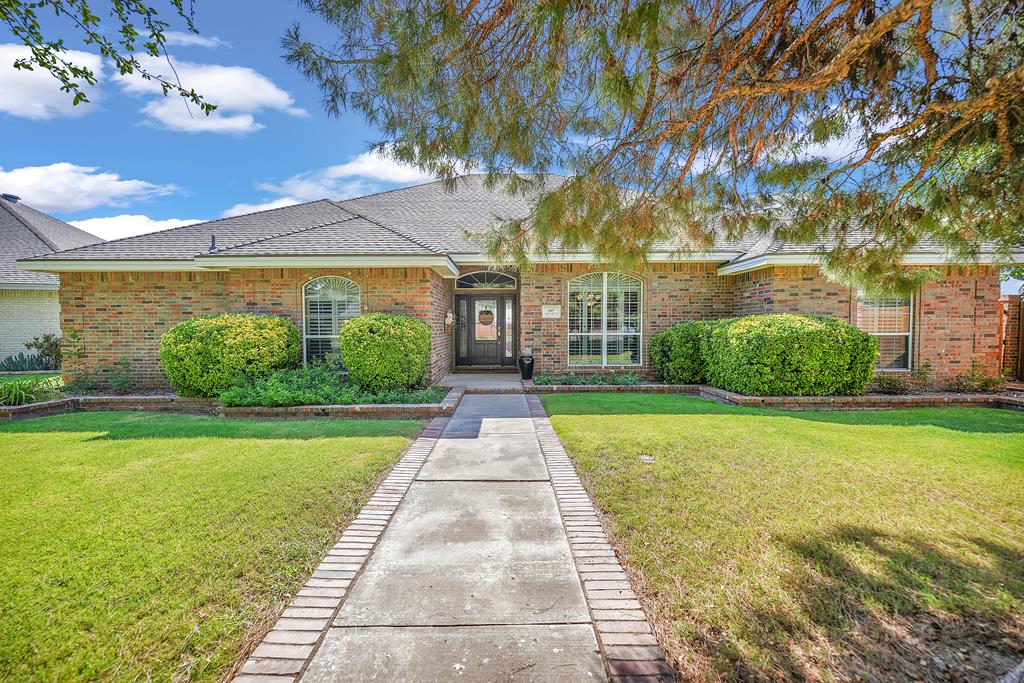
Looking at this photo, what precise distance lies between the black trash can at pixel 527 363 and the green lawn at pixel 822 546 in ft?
16.8

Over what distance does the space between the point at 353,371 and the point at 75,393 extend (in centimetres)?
633

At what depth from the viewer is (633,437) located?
241 inches

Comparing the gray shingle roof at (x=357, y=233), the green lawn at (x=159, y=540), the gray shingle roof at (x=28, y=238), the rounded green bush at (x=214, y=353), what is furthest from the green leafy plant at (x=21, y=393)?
the gray shingle roof at (x=28, y=238)

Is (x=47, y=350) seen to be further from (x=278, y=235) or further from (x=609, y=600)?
(x=609, y=600)

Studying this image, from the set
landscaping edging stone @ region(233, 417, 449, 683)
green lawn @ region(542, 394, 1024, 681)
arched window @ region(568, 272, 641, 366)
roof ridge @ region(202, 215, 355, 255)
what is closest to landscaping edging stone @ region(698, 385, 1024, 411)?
green lawn @ region(542, 394, 1024, 681)

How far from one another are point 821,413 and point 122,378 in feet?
45.4

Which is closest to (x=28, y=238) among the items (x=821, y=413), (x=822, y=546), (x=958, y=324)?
(x=822, y=546)

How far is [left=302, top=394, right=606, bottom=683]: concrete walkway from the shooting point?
6.98ft

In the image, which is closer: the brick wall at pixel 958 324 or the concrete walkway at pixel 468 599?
the concrete walkway at pixel 468 599

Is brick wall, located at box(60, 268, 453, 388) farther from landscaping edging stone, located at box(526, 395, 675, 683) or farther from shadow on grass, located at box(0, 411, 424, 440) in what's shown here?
landscaping edging stone, located at box(526, 395, 675, 683)

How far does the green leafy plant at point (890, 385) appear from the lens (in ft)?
32.0

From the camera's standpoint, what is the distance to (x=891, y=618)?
2.48 meters

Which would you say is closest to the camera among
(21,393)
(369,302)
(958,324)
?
(21,393)

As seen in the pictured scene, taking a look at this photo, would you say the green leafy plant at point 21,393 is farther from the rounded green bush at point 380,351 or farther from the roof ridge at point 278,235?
the rounded green bush at point 380,351
